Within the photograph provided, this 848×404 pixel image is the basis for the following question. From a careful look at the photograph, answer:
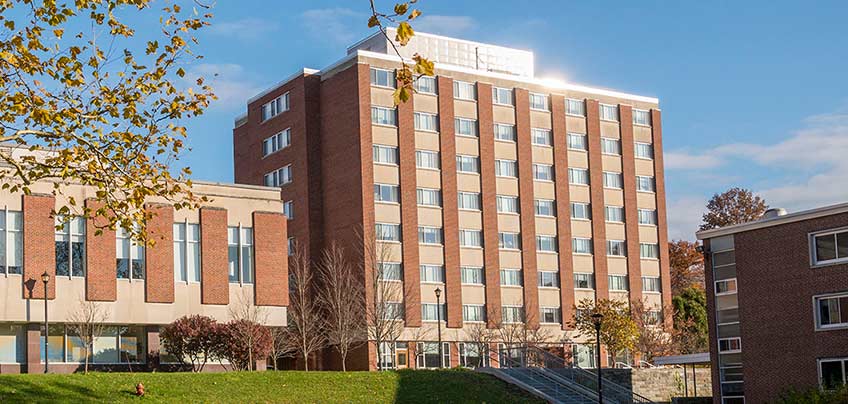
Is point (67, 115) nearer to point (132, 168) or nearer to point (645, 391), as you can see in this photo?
point (132, 168)

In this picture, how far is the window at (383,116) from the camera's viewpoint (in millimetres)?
77875

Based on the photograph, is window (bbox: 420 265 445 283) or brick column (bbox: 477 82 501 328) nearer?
window (bbox: 420 265 445 283)

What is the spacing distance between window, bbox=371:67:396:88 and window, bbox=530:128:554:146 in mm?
12042

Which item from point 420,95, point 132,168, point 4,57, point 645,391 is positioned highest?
point 420,95

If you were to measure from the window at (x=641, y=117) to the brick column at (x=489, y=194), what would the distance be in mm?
14417

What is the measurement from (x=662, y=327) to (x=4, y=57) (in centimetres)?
7250

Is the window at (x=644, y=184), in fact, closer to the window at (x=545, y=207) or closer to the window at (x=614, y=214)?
the window at (x=614, y=214)

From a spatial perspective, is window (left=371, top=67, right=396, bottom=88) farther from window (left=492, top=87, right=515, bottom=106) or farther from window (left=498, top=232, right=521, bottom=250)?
window (left=498, top=232, right=521, bottom=250)

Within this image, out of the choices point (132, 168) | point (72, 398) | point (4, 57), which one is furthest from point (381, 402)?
point (4, 57)

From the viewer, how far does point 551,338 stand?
82.9 m

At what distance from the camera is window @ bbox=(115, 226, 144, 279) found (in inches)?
2138

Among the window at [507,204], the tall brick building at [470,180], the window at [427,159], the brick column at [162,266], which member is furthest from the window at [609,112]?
the brick column at [162,266]

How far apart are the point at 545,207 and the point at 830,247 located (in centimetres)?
4252

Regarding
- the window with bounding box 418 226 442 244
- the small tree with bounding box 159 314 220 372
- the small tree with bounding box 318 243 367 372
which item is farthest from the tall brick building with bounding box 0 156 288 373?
the window with bounding box 418 226 442 244
